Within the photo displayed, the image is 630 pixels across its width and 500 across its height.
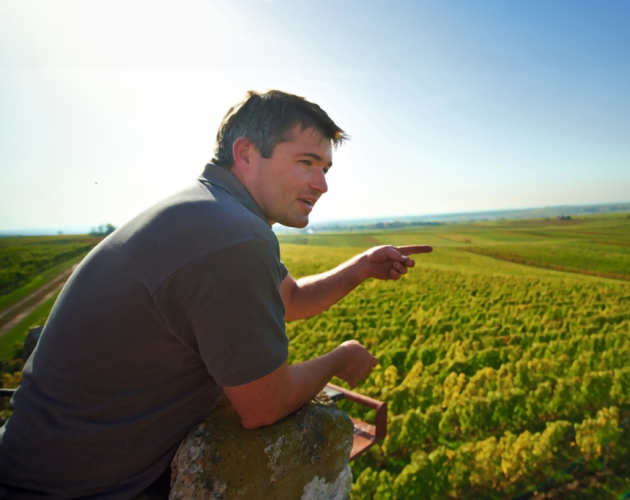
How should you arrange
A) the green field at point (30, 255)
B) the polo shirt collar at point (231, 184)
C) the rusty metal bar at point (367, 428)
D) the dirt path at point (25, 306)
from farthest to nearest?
the green field at point (30, 255)
the dirt path at point (25, 306)
the rusty metal bar at point (367, 428)
the polo shirt collar at point (231, 184)

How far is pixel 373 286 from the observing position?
24.7 ft

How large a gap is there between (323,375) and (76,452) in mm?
682

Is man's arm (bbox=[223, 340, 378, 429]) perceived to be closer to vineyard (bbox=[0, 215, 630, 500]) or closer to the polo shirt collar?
the polo shirt collar

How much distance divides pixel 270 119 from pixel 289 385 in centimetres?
88

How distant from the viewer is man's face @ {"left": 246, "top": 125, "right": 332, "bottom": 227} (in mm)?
1246

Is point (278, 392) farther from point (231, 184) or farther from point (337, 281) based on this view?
point (337, 281)

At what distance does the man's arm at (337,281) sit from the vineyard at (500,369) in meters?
1.69

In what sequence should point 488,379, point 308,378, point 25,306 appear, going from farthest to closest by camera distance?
point 25,306 < point 488,379 < point 308,378

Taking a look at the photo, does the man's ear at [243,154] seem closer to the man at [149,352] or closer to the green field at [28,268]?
the man at [149,352]

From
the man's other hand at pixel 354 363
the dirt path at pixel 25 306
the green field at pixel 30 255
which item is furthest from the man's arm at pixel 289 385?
the green field at pixel 30 255

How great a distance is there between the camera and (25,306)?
581 centimetres

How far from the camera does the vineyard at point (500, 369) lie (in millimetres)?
2793

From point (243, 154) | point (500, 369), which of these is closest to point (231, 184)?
point (243, 154)

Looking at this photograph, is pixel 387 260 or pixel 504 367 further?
pixel 504 367
